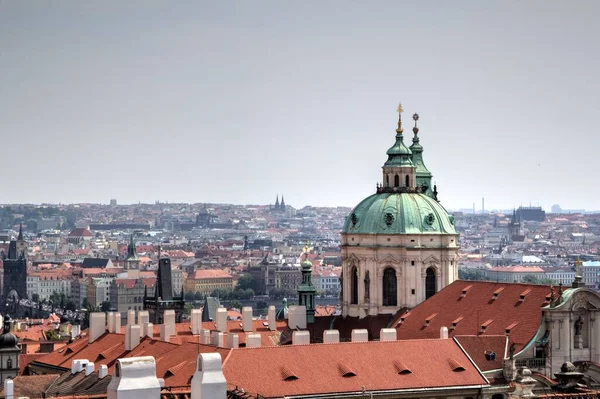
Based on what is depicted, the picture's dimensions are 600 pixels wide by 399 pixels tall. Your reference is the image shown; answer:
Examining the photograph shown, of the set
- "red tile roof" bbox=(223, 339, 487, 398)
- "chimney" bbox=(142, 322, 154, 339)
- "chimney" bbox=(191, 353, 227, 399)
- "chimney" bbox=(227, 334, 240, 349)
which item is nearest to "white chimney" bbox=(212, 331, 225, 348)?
"chimney" bbox=(227, 334, 240, 349)

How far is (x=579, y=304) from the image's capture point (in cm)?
6619

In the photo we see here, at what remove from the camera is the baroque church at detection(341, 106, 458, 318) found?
272 feet

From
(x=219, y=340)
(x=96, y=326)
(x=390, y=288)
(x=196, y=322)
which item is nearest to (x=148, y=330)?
(x=196, y=322)

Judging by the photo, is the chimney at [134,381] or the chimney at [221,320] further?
the chimney at [221,320]

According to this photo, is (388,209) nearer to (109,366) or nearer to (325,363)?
(109,366)

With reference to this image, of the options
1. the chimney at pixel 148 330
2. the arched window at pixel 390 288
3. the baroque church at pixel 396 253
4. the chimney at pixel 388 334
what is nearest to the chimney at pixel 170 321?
the chimney at pixel 148 330

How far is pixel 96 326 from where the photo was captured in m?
84.4

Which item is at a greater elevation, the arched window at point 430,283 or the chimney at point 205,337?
the arched window at point 430,283

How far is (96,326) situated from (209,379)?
58.1 meters

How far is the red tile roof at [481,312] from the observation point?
225 ft

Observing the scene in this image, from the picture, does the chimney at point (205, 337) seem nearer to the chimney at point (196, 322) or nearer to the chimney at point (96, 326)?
the chimney at point (196, 322)

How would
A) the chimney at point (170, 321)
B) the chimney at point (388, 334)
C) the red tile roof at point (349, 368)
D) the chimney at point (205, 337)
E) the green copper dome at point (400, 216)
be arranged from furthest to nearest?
the green copper dome at point (400, 216)
the chimney at point (170, 321)
the chimney at point (205, 337)
the chimney at point (388, 334)
the red tile roof at point (349, 368)

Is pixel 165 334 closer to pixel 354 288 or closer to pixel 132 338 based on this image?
pixel 132 338

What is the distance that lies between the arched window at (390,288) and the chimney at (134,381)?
56.8m
